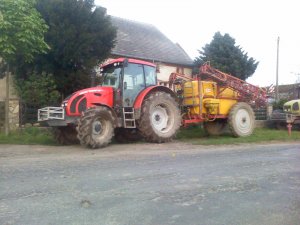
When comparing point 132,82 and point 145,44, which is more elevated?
point 145,44

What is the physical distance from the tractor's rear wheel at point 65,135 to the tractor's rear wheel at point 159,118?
7.45 feet

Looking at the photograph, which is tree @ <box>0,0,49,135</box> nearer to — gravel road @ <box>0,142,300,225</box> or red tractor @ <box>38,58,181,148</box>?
red tractor @ <box>38,58,181,148</box>

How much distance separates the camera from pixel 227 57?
32094mm

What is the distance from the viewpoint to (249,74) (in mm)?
32625

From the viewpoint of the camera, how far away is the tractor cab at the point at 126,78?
1298 cm

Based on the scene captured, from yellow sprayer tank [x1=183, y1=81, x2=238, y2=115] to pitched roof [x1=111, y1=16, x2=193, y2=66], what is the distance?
1176 centimetres

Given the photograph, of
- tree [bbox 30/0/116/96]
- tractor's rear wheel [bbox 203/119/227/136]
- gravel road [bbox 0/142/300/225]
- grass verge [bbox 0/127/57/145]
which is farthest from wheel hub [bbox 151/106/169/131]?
tree [bbox 30/0/116/96]

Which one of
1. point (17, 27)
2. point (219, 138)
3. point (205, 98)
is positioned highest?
point (17, 27)

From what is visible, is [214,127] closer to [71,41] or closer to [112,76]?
[112,76]

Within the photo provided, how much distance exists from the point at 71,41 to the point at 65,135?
655 cm

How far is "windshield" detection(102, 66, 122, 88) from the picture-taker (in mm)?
13144

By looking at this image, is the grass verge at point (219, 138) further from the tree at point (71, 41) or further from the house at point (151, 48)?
the house at point (151, 48)

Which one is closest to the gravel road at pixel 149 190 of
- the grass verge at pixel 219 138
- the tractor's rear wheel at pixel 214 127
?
the grass verge at pixel 219 138

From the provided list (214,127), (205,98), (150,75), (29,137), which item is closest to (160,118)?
(150,75)
